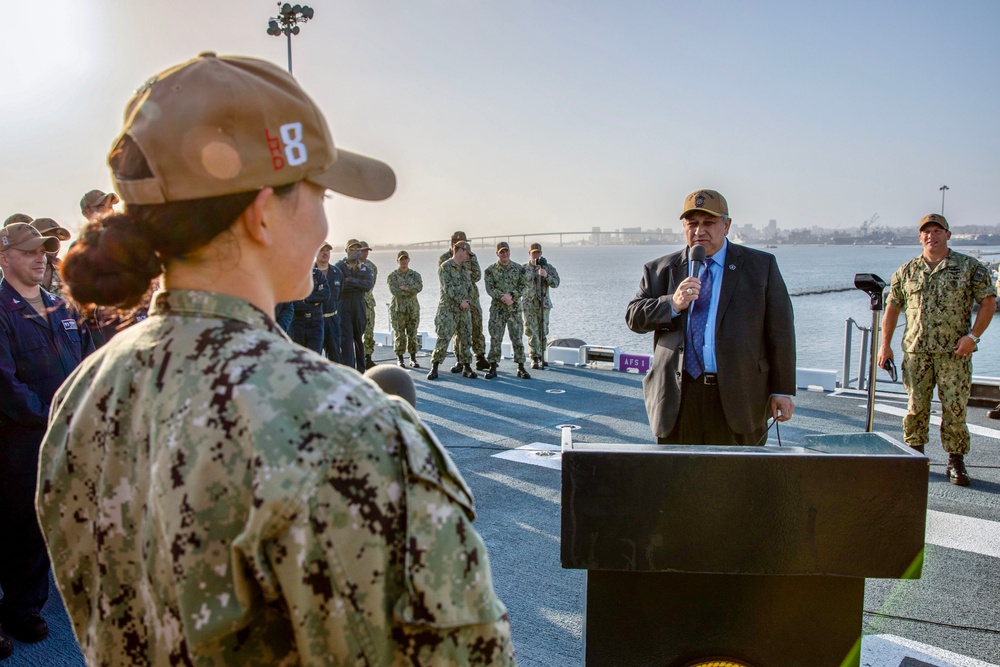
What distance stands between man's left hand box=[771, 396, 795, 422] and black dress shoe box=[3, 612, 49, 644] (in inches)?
148

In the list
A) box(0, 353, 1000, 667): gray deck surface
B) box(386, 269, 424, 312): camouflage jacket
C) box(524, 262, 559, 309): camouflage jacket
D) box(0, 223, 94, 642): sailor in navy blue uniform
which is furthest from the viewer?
box(386, 269, 424, 312): camouflage jacket

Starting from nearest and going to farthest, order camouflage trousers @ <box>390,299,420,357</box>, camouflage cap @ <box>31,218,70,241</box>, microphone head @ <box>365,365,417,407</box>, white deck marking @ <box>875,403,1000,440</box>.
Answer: microphone head @ <box>365,365,417,407</box>, camouflage cap @ <box>31,218,70,241</box>, white deck marking @ <box>875,403,1000,440</box>, camouflage trousers @ <box>390,299,420,357</box>

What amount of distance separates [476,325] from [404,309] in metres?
1.72

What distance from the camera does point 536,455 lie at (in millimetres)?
6656

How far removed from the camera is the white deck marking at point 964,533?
4.50 metres

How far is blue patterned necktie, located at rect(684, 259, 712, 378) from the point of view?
11.8 feet

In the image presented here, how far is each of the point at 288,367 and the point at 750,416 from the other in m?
2.98

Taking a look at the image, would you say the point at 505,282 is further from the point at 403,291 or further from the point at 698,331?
the point at 698,331

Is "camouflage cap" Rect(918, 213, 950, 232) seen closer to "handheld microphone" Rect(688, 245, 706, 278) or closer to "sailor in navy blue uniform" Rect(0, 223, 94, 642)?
"handheld microphone" Rect(688, 245, 706, 278)

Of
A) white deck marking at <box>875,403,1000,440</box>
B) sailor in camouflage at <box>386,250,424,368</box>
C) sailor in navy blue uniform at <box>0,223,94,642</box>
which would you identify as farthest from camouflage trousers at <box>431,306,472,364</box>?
sailor in navy blue uniform at <box>0,223,94,642</box>

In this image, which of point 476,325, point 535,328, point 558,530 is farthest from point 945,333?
point 535,328

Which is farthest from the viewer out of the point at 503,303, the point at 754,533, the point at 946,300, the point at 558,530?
the point at 503,303

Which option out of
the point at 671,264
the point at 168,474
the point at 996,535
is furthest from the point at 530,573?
the point at 168,474

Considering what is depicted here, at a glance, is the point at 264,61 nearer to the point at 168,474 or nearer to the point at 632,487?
the point at 168,474
